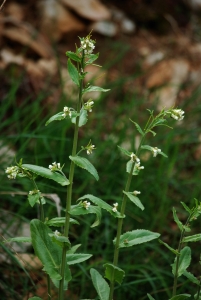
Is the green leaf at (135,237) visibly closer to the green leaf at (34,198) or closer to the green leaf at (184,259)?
the green leaf at (184,259)

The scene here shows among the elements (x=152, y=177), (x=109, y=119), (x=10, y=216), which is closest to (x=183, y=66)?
(x=109, y=119)

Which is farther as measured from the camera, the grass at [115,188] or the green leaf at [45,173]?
the grass at [115,188]

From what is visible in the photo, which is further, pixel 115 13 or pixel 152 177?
pixel 115 13

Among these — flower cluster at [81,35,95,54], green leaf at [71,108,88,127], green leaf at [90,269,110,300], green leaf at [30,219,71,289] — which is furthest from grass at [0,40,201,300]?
flower cluster at [81,35,95,54]

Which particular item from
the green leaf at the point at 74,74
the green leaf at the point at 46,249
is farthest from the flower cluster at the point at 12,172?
the green leaf at the point at 74,74

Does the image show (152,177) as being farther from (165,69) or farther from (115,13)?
(115,13)
